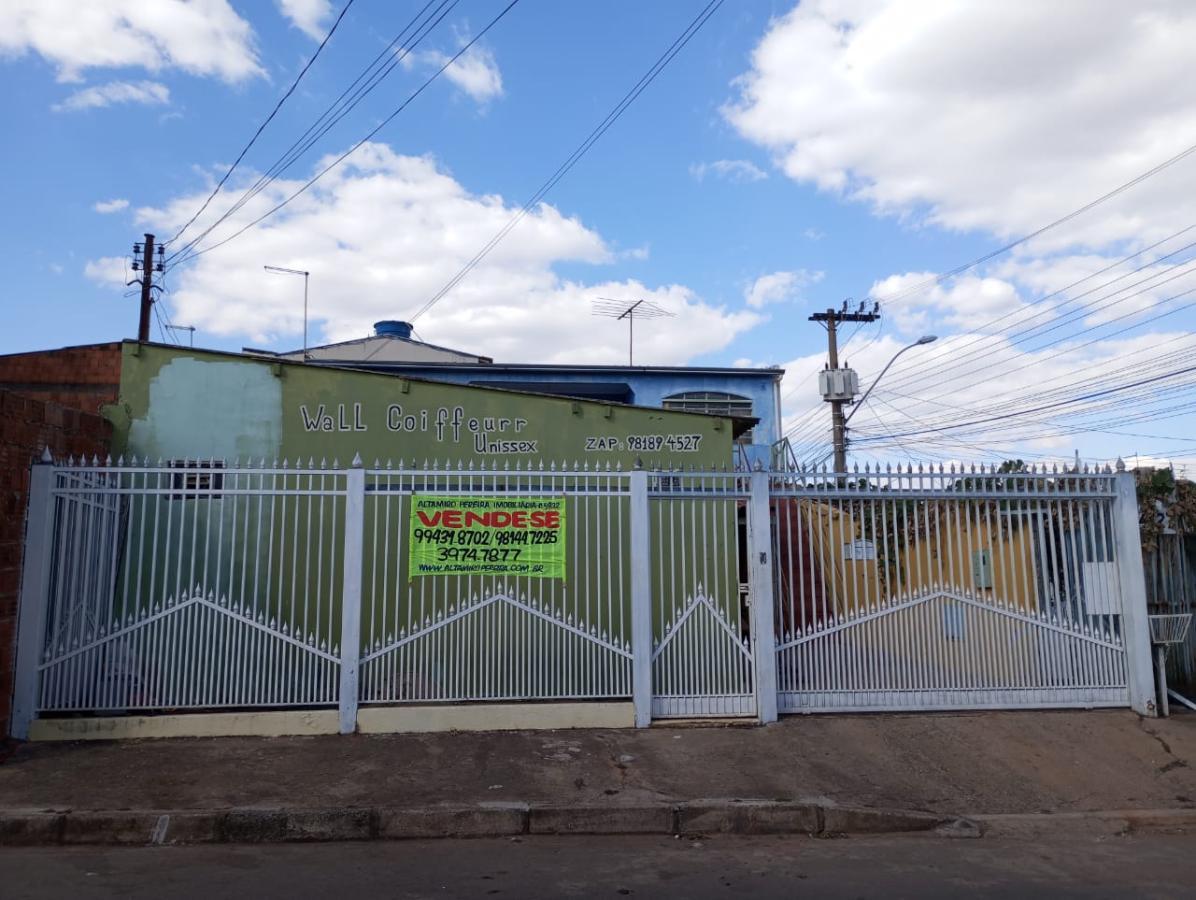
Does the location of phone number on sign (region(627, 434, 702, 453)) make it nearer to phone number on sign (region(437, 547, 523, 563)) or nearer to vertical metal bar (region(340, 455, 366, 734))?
phone number on sign (region(437, 547, 523, 563))

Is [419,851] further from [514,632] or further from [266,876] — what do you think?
[514,632]

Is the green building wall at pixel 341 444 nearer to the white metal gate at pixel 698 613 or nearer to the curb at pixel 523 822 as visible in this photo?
the white metal gate at pixel 698 613

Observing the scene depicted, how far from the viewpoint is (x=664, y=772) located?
22.3 ft

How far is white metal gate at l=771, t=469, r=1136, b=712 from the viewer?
323 inches

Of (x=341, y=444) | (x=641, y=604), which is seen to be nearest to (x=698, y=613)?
(x=641, y=604)

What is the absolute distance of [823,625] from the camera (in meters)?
8.23

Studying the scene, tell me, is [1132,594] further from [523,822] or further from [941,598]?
[523,822]

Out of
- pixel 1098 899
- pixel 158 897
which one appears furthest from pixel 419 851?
pixel 1098 899

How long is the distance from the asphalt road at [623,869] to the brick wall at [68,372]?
887 centimetres

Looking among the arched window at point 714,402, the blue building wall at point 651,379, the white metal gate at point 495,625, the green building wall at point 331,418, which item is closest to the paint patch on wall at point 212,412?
the green building wall at point 331,418

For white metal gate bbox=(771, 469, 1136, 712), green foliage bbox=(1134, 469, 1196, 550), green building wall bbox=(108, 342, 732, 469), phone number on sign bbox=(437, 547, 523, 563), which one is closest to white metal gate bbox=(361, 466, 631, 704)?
phone number on sign bbox=(437, 547, 523, 563)

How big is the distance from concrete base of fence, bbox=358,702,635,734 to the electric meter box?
57.8 ft

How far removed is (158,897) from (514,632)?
367cm

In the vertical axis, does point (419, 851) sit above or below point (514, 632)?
below
